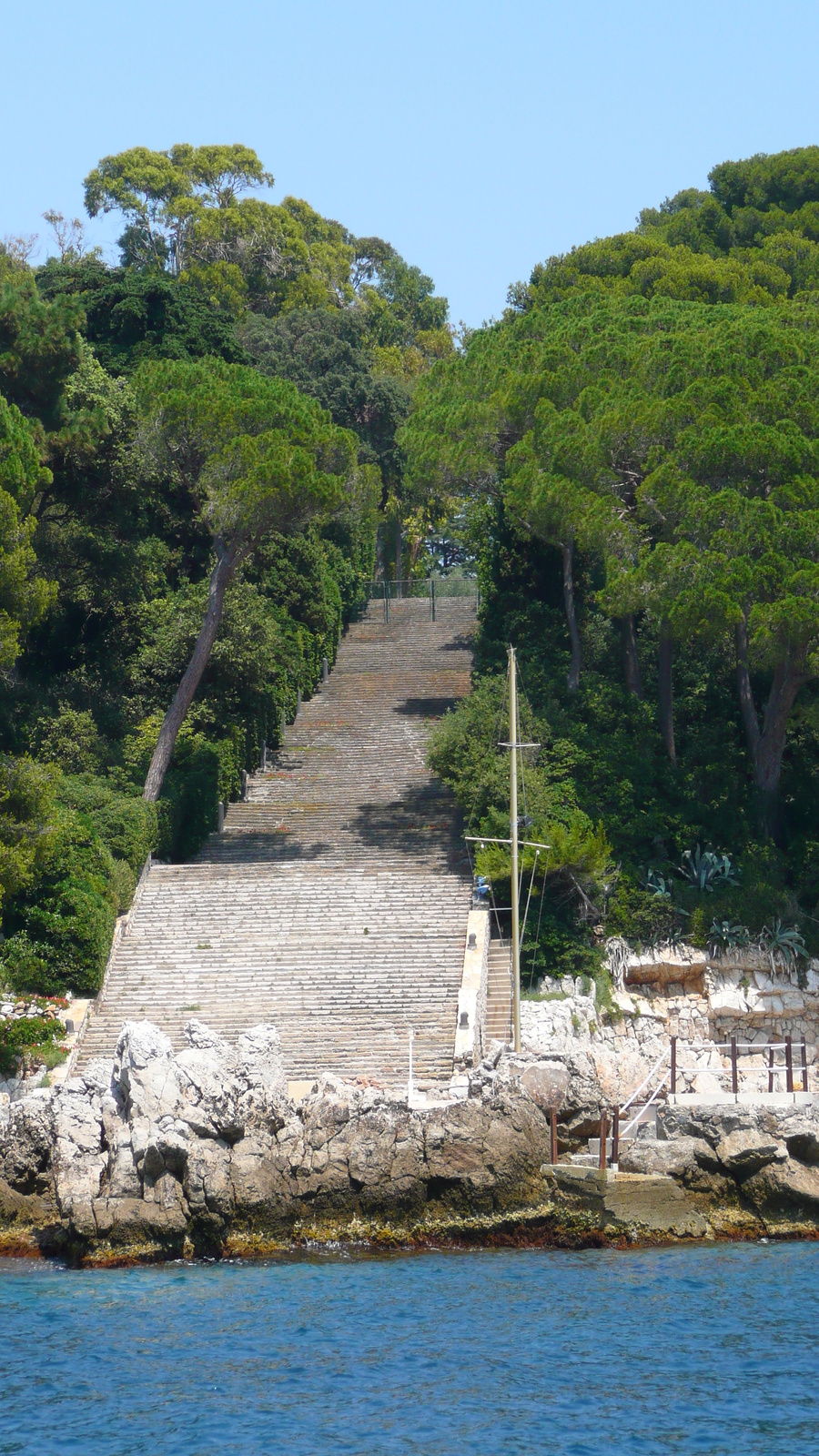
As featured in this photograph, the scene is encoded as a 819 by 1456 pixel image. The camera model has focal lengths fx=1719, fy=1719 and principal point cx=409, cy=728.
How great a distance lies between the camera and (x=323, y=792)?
128ft

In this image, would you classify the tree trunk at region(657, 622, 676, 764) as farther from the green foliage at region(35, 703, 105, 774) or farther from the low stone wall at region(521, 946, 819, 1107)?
the green foliage at region(35, 703, 105, 774)

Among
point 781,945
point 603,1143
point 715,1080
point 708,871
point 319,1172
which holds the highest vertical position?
point 708,871

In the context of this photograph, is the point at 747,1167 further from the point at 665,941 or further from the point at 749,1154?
the point at 665,941

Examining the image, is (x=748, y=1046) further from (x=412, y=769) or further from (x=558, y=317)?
(x=558, y=317)

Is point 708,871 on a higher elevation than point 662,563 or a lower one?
lower

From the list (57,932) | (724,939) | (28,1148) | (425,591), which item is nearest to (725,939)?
(724,939)

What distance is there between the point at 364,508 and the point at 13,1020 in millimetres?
24859

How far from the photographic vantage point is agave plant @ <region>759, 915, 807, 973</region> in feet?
111

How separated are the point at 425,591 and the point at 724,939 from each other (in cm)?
2731

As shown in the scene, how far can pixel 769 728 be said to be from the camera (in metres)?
35.9

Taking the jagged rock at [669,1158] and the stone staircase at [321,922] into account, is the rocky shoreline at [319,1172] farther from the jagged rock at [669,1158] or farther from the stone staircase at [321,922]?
the stone staircase at [321,922]

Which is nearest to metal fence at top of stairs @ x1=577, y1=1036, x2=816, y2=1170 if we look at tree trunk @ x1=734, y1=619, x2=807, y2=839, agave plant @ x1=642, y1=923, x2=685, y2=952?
agave plant @ x1=642, y1=923, x2=685, y2=952

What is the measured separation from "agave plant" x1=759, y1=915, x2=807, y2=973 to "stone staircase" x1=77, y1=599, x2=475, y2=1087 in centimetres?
609

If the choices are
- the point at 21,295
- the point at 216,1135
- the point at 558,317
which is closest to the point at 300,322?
the point at 558,317
